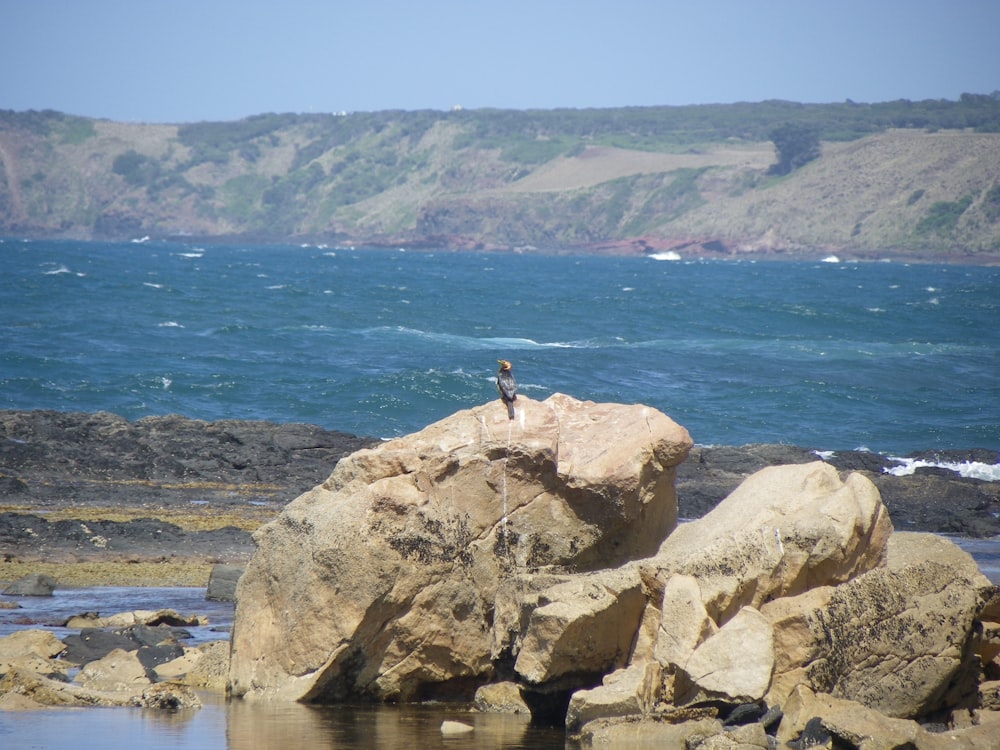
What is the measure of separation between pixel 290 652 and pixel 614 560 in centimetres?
292

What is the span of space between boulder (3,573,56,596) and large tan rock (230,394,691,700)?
4568 mm

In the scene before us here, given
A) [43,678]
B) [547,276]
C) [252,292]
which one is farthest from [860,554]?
[547,276]

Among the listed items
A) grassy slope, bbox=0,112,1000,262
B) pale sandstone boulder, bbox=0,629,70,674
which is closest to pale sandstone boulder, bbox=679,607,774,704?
pale sandstone boulder, bbox=0,629,70,674

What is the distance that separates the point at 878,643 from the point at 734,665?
1.21 meters

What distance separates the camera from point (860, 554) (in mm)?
10633

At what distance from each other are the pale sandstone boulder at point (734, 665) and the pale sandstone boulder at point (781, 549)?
397mm

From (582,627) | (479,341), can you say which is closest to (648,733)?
(582,627)

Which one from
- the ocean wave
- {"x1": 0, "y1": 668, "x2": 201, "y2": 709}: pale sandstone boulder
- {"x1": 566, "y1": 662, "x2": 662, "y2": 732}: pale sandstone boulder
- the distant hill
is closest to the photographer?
{"x1": 566, "y1": 662, "x2": 662, "y2": 732}: pale sandstone boulder

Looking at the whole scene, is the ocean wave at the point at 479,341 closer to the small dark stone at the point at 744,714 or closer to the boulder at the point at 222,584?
the boulder at the point at 222,584

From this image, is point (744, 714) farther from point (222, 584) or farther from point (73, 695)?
point (222, 584)

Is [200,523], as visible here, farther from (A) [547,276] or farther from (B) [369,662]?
(A) [547,276]

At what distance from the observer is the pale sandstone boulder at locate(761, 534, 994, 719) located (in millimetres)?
9773

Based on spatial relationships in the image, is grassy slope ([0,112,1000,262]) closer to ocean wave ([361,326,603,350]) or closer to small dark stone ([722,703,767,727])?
ocean wave ([361,326,603,350])

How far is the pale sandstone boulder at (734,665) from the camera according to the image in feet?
31.0
